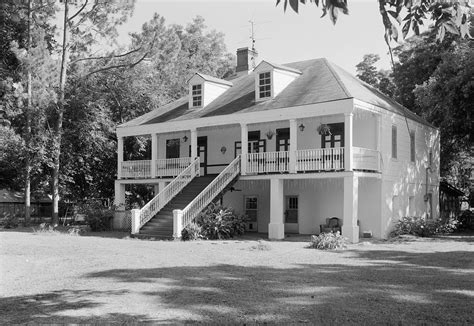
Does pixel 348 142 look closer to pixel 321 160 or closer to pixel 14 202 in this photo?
pixel 321 160

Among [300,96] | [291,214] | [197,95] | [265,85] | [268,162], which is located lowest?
[291,214]

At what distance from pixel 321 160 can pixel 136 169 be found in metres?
11.1

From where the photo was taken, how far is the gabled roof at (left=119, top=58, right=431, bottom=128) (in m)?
22.1

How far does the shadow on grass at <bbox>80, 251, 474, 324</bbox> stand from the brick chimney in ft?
67.1

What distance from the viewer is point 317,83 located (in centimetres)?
2381

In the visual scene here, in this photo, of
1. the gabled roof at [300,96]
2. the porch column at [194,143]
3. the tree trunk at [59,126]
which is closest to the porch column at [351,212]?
the gabled roof at [300,96]

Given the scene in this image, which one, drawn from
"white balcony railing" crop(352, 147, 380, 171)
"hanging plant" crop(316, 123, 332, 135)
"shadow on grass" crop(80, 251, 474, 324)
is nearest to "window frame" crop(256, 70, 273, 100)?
"hanging plant" crop(316, 123, 332, 135)

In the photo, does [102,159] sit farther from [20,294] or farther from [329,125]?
[20,294]

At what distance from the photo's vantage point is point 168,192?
24219 mm

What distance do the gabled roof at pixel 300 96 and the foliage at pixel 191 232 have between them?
5.99m

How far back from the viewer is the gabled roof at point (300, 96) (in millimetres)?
22125

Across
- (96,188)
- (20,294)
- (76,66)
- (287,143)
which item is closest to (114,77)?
(76,66)

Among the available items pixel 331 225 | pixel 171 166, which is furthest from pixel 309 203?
pixel 171 166

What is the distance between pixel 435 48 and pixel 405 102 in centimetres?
476
